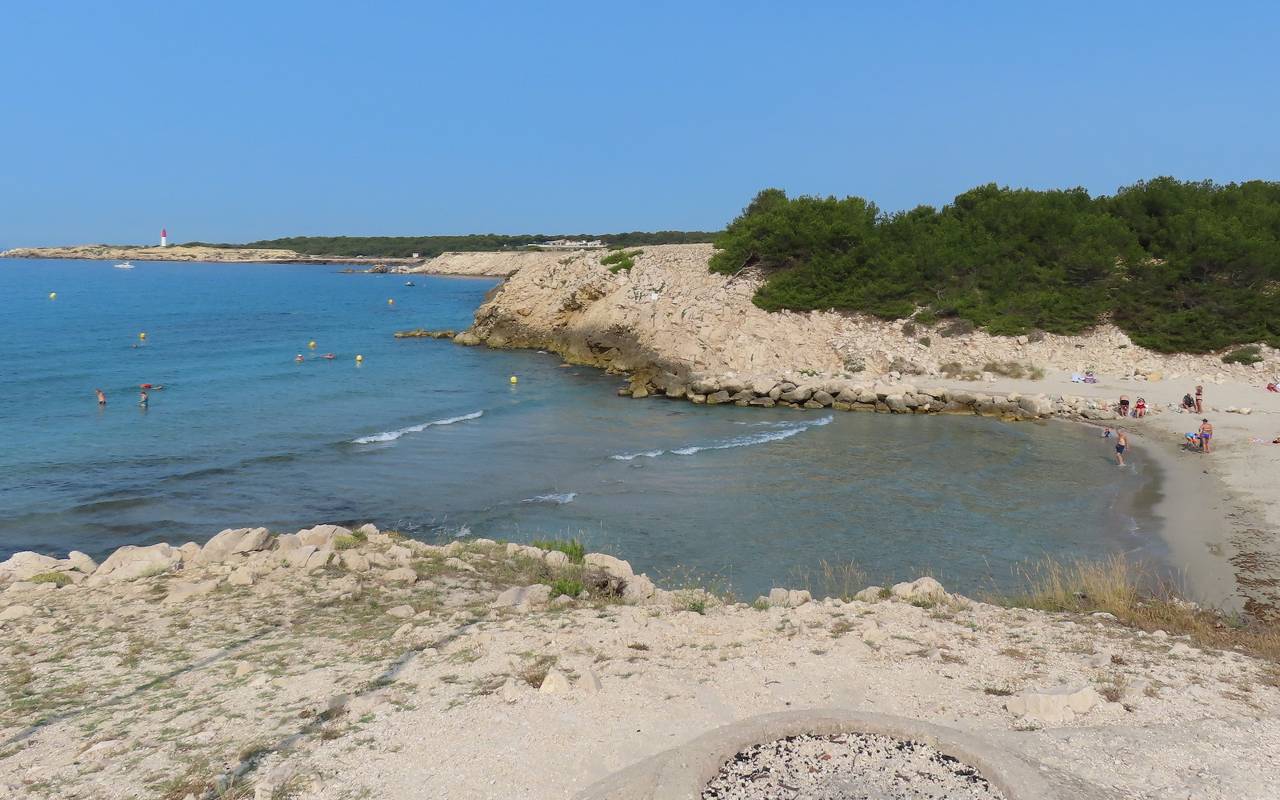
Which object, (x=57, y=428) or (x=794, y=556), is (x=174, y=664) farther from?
(x=57, y=428)

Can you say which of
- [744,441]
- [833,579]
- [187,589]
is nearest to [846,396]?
[744,441]

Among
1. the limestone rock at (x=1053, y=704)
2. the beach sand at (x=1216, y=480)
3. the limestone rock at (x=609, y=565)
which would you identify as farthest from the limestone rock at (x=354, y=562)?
the beach sand at (x=1216, y=480)

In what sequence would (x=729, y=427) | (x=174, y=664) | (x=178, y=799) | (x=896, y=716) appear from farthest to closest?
(x=729, y=427), (x=174, y=664), (x=896, y=716), (x=178, y=799)

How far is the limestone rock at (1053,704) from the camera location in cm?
786

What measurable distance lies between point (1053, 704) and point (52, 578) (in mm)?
13275

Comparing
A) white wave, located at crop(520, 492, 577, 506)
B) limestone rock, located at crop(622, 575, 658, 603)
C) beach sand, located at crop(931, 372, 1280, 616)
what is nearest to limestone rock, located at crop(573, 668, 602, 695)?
limestone rock, located at crop(622, 575, 658, 603)

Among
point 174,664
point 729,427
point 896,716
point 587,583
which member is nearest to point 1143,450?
point 729,427

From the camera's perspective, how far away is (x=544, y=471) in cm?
2442

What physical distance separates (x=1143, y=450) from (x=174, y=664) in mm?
26180

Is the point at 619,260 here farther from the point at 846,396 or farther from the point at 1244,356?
the point at 1244,356

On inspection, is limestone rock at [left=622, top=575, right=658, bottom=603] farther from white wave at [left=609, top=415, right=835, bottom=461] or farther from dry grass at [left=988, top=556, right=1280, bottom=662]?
white wave at [left=609, top=415, right=835, bottom=461]

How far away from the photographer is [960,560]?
1670 centimetres

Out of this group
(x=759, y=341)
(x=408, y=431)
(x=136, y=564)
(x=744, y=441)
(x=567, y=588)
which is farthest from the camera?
(x=759, y=341)

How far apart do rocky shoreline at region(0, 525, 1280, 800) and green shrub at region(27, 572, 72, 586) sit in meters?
0.04
